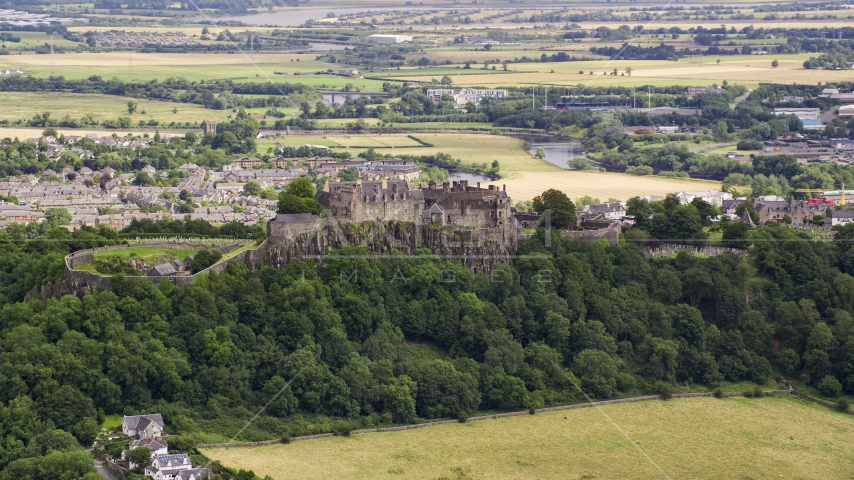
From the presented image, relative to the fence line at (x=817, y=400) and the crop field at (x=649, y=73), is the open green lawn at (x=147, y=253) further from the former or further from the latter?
the crop field at (x=649, y=73)

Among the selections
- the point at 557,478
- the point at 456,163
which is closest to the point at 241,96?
the point at 456,163

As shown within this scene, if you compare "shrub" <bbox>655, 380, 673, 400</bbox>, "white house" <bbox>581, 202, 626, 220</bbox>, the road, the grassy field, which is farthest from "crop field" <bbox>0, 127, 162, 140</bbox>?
the road

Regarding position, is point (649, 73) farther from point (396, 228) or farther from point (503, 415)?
point (503, 415)

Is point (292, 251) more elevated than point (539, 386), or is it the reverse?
point (292, 251)

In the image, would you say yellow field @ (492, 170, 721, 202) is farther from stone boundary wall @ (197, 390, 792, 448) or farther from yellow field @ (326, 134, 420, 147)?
stone boundary wall @ (197, 390, 792, 448)

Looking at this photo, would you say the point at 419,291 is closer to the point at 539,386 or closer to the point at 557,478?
the point at 539,386

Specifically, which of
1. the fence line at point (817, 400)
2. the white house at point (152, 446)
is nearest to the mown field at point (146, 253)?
the white house at point (152, 446)
